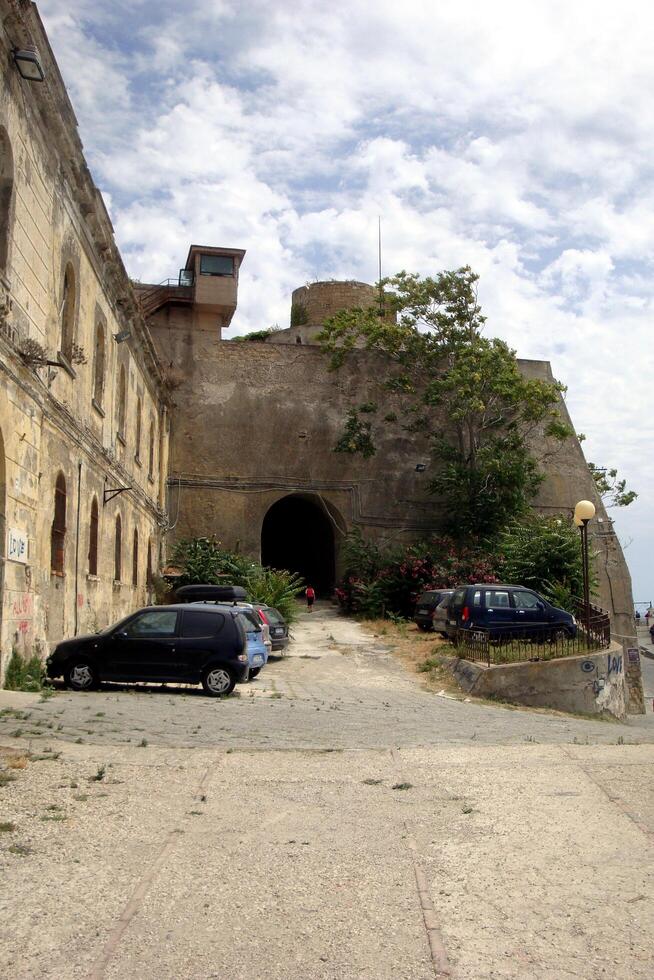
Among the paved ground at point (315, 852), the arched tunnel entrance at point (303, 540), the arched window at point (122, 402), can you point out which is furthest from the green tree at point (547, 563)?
the paved ground at point (315, 852)

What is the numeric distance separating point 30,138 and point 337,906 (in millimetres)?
11792

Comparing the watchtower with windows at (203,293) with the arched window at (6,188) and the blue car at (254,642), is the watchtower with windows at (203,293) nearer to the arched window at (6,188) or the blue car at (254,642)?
the blue car at (254,642)

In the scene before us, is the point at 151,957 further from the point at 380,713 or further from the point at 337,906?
the point at 380,713

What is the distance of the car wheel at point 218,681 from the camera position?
14125mm

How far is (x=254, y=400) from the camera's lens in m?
32.6

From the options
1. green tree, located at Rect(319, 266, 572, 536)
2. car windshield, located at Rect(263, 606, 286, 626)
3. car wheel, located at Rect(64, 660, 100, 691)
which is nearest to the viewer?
car wheel, located at Rect(64, 660, 100, 691)

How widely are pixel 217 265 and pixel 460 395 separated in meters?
9.75

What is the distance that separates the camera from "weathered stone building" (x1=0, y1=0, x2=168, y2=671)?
40.6 ft

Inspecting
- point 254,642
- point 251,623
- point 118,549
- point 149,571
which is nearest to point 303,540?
point 149,571

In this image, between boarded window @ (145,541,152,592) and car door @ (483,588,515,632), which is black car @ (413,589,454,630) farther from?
boarded window @ (145,541,152,592)

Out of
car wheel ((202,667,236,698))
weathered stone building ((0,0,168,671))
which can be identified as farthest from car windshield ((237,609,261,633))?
weathered stone building ((0,0,168,671))

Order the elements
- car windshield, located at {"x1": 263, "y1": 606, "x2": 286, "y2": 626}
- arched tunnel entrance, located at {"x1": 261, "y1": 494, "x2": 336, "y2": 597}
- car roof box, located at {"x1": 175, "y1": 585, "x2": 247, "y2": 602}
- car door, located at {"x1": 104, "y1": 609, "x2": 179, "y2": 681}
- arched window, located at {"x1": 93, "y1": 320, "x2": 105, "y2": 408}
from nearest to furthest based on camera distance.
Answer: car door, located at {"x1": 104, "y1": 609, "x2": 179, "y2": 681} < arched window, located at {"x1": 93, "y1": 320, "x2": 105, "y2": 408} < car windshield, located at {"x1": 263, "y1": 606, "x2": 286, "y2": 626} < car roof box, located at {"x1": 175, "y1": 585, "x2": 247, "y2": 602} < arched tunnel entrance, located at {"x1": 261, "y1": 494, "x2": 336, "y2": 597}

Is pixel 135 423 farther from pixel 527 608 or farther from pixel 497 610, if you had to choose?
pixel 527 608

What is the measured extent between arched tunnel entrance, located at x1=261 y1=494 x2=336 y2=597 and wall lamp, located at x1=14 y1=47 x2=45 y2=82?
21.9 m
